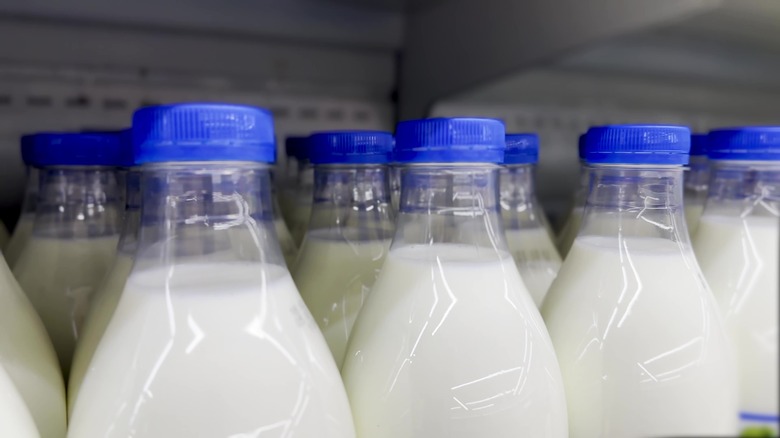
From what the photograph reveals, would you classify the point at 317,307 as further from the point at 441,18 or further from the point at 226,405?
the point at 441,18

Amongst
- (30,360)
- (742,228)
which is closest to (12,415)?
(30,360)

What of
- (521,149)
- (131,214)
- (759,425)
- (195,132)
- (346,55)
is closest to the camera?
(759,425)

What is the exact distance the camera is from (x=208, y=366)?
0.42 metres

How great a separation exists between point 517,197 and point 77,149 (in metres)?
0.52

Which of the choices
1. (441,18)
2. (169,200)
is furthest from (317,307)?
(441,18)

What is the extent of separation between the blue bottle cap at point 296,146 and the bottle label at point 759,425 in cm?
63

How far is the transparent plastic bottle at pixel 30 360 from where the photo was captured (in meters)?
0.50

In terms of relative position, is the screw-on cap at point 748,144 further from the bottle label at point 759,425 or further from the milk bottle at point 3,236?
the milk bottle at point 3,236

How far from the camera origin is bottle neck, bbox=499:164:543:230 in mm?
848

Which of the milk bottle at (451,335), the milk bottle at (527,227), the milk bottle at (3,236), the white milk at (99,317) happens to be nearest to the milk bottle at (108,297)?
the white milk at (99,317)

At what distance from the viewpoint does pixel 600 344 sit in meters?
0.53

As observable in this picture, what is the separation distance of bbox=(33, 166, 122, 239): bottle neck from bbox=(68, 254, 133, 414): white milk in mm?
134

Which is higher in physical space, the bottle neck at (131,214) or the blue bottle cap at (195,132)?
the blue bottle cap at (195,132)

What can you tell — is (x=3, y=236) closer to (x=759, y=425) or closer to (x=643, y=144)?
(x=643, y=144)
